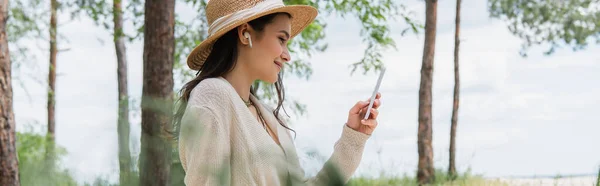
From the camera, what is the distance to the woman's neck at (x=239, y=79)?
1.88m

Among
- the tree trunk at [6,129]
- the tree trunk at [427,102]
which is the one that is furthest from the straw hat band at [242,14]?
the tree trunk at [427,102]

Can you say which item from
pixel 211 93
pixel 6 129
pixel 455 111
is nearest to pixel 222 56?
pixel 211 93

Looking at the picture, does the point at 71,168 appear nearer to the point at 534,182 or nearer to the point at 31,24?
the point at 534,182

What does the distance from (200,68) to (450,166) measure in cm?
903

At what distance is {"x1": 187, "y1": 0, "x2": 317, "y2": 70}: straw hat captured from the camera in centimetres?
188

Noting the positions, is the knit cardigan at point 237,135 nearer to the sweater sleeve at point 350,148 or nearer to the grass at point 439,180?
the sweater sleeve at point 350,148

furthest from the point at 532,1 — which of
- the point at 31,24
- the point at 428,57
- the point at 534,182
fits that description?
the point at 31,24

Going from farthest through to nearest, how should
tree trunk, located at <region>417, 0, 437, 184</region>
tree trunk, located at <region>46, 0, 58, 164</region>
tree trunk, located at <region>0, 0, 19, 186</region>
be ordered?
1. tree trunk, located at <region>46, 0, 58, 164</region>
2. tree trunk, located at <region>417, 0, 437, 184</region>
3. tree trunk, located at <region>0, 0, 19, 186</region>

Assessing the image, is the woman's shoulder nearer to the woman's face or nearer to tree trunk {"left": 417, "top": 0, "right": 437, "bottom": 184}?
the woman's face

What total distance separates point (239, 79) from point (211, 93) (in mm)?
220

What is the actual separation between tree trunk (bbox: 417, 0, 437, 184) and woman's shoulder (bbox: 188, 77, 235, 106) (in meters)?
8.30

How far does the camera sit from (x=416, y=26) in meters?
9.62

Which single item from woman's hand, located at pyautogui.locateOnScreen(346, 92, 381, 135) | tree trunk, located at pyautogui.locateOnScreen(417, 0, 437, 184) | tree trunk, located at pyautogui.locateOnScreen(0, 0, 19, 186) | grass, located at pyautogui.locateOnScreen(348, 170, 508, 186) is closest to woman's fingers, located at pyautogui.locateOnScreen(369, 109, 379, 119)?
woman's hand, located at pyautogui.locateOnScreen(346, 92, 381, 135)

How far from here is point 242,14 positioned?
6.23 feet
